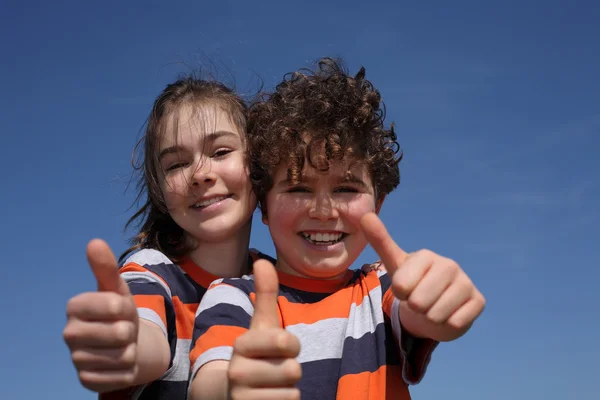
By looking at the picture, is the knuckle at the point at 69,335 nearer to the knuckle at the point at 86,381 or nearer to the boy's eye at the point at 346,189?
the knuckle at the point at 86,381

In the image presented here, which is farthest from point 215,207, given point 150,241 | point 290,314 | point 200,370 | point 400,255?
point 400,255

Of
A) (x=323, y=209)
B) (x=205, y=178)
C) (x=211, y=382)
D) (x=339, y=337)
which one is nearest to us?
(x=211, y=382)

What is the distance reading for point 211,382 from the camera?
94.8 inches

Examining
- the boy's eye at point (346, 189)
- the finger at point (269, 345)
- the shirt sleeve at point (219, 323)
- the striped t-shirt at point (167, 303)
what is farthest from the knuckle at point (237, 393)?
the boy's eye at point (346, 189)

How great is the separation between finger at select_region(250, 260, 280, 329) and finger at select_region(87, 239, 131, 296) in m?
0.50

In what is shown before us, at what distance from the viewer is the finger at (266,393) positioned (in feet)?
6.05

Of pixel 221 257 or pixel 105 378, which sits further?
pixel 221 257

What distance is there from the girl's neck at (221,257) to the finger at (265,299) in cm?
165

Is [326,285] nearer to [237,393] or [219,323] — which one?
[219,323]

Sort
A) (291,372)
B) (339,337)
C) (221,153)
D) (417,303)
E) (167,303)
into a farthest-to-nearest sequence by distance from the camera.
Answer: (221,153) → (167,303) → (339,337) → (417,303) → (291,372)

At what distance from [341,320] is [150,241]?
158cm

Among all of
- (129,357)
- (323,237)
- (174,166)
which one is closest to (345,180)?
(323,237)

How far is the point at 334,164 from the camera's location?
3.30 meters

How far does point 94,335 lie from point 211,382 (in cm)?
65
